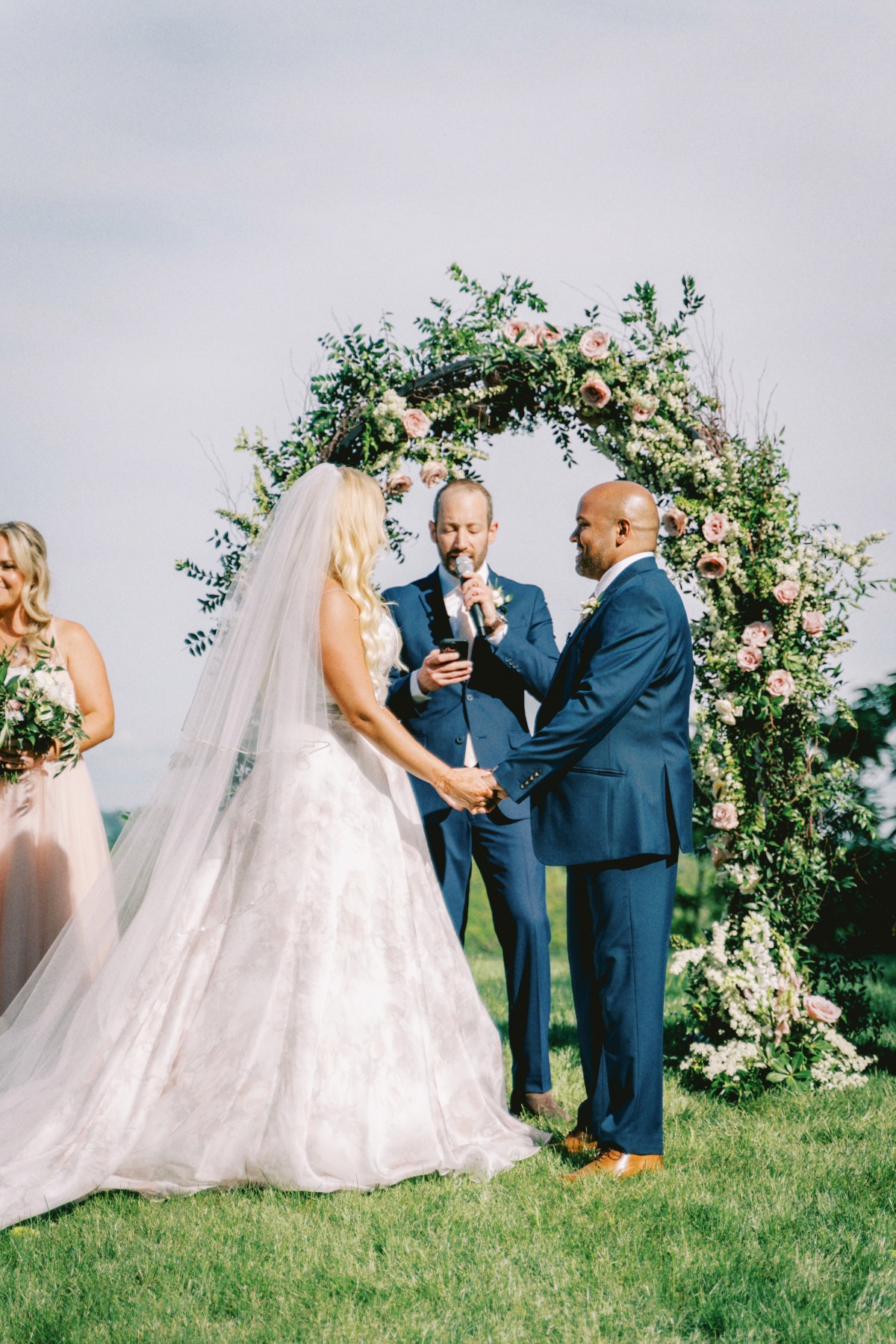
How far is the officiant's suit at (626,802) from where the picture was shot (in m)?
4.05

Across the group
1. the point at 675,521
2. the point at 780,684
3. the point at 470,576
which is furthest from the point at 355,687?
the point at 780,684

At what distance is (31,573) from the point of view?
554 cm

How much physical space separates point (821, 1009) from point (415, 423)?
3447 millimetres

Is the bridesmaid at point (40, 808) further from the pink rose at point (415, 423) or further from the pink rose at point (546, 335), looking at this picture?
the pink rose at point (546, 335)

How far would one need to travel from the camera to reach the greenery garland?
563cm

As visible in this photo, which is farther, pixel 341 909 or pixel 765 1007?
pixel 765 1007

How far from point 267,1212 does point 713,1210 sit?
1420mm

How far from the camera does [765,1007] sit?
18.1 ft

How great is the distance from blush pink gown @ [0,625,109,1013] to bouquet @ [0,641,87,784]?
11 centimetres

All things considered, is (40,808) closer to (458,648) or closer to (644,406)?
(458,648)

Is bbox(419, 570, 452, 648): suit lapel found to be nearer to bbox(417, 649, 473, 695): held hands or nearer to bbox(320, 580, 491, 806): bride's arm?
bbox(417, 649, 473, 695): held hands

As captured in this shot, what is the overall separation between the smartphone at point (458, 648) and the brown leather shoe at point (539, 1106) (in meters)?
1.94

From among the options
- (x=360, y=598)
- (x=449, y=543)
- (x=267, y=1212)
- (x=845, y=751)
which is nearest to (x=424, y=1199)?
(x=267, y=1212)

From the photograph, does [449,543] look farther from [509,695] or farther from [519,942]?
[519,942]
